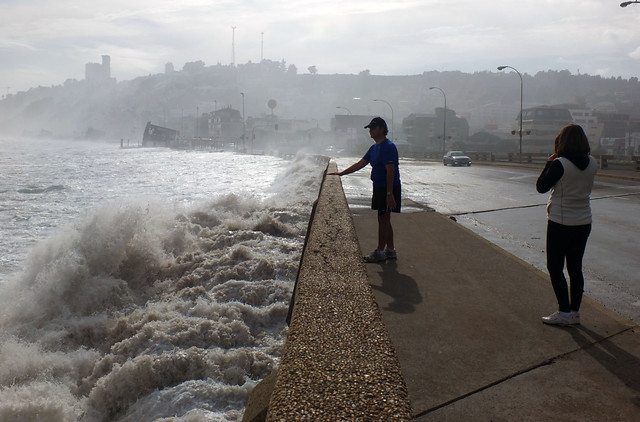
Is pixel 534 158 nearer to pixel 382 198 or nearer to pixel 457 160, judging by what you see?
pixel 457 160

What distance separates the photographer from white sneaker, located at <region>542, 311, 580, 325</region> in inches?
174

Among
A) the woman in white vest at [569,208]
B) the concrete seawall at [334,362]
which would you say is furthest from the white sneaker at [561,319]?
the concrete seawall at [334,362]

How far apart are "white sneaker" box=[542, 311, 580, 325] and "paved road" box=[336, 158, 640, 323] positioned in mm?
1042

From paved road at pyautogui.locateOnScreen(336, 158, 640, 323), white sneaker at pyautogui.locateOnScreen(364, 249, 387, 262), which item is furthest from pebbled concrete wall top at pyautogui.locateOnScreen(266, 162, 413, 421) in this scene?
paved road at pyautogui.locateOnScreen(336, 158, 640, 323)

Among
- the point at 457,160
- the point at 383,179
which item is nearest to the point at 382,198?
the point at 383,179

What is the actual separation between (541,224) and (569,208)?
7645mm

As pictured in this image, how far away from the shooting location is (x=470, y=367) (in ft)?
11.8

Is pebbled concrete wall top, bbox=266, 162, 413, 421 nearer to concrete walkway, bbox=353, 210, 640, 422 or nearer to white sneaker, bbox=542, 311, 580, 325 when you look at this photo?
concrete walkway, bbox=353, 210, 640, 422

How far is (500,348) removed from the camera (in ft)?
12.9

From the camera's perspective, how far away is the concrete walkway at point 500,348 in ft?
10.1

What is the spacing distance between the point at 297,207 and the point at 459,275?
10333mm

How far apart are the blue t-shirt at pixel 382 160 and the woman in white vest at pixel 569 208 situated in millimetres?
2329

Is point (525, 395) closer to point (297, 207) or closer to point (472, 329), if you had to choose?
point (472, 329)

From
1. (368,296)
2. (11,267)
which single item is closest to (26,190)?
(11,267)
